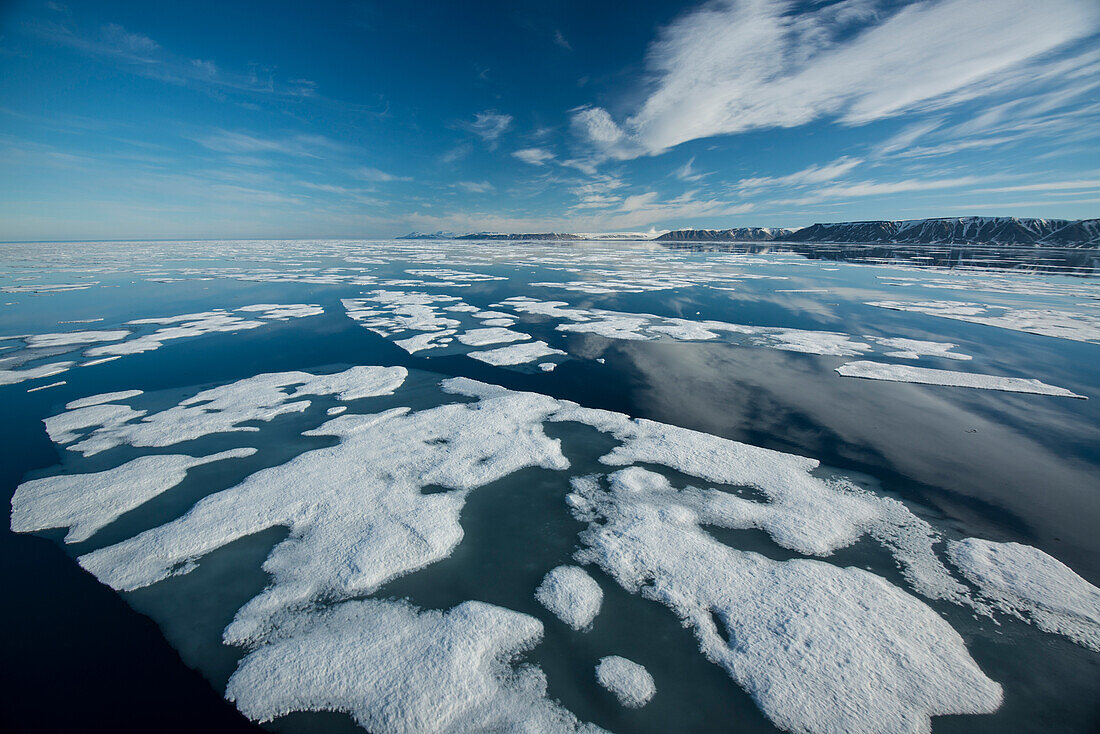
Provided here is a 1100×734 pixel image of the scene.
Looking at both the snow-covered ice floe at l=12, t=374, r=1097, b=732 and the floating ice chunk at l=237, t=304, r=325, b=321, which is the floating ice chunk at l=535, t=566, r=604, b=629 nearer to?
the snow-covered ice floe at l=12, t=374, r=1097, b=732

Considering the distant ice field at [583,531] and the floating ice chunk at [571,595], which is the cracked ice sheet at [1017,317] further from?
the floating ice chunk at [571,595]

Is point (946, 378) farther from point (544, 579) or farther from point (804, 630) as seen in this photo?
point (544, 579)

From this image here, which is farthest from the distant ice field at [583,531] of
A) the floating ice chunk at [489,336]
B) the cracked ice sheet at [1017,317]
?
the cracked ice sheet at [1017,317]

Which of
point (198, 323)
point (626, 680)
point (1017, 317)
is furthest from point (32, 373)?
point (1017, 317)

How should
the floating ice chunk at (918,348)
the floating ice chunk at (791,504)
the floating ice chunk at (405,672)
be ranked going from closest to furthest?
the floating ice chunk at (405,672) < the floating ice chunk at (791,504) < the floating ice chunk at (918,348)

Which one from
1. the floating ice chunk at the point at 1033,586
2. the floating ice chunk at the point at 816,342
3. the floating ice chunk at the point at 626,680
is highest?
the floating ice chunk at the point at 816,342
